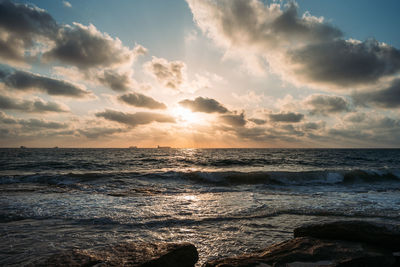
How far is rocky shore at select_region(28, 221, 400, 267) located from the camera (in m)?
3.33

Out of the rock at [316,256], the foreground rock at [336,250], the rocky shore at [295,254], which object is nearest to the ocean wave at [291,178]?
the foreground rock at [336,250]

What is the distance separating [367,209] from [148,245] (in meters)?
8.42

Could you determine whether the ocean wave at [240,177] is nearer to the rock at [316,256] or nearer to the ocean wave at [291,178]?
the ocean wave at [291,178]

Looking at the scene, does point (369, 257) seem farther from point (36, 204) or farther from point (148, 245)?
point (36, 204)

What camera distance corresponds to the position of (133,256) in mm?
3486

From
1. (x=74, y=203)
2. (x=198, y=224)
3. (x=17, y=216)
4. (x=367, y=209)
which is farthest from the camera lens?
(x=74, y=203)

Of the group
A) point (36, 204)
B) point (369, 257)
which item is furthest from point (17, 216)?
point (369, 257)

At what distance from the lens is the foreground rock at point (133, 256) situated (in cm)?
328

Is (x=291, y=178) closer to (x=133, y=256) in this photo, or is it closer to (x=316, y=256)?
(x=316, y=256)

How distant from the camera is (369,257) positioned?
340 cm

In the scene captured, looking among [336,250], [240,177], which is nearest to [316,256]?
[336,250]

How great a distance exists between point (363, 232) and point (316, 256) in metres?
1.28

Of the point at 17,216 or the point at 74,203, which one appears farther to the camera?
the point at 74,203

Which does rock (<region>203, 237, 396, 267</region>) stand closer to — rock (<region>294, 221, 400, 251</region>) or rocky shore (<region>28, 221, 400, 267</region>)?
Result: rocky shore (<region>28, 221, 400, 267</region>)
